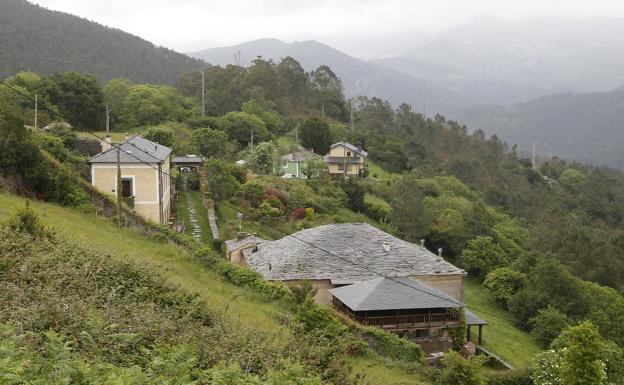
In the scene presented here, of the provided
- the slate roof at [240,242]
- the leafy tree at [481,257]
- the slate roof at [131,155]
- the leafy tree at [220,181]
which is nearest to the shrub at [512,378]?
the slate roof at [240,242]

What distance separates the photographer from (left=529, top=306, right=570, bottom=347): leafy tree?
95.1 feet

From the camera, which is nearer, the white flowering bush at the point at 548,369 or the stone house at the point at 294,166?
the white flowering bush at the point at 548,369

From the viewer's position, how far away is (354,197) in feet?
146

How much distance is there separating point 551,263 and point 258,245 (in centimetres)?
1595

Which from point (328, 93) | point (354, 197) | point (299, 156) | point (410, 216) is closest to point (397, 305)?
point (410, 216)

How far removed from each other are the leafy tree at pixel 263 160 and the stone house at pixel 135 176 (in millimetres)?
20351

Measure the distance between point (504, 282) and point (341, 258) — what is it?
14.2 m

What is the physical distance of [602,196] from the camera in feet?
284

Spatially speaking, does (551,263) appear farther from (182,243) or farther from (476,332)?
(182,243)

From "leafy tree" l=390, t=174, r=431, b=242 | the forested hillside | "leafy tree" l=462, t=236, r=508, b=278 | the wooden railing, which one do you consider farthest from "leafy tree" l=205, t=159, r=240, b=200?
the wooden railing

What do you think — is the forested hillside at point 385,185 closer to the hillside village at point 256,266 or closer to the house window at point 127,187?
the hillside village at point 256,266

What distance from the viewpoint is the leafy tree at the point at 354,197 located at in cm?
4412

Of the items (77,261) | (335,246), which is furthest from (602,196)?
(77,261)

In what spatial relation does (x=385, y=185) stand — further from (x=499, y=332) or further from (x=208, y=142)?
(x=499, y=332)
